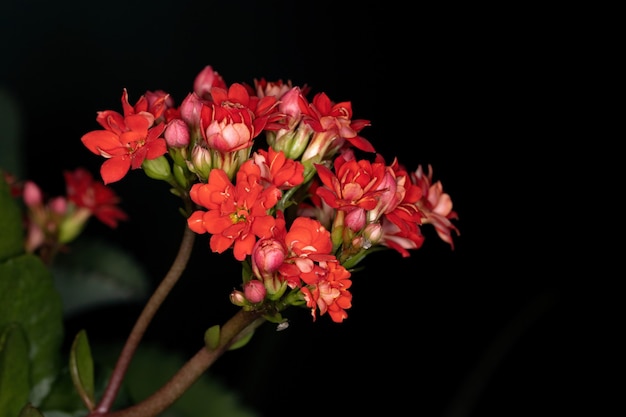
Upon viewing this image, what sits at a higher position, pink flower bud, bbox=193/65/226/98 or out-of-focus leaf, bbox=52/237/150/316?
pink flower bud, bbox=193/65/226/98

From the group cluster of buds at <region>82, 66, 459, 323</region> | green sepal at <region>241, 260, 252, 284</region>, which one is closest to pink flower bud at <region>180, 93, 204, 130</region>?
cluster of buds at <region>82, 66, 459, 323</region>

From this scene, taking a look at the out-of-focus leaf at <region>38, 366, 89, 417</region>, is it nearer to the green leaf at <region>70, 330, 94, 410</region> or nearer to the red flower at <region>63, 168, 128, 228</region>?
the green leaf at <region>70, 330, 94, 410</region>

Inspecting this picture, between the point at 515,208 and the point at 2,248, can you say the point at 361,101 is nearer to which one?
the point at 515,208

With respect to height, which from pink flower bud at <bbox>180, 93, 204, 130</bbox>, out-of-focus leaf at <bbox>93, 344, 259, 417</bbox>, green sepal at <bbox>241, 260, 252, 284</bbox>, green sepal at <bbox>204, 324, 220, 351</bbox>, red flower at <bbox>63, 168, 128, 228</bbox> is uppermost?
pink flower bud at <bbox>180, 93, 204, 130</bbox>

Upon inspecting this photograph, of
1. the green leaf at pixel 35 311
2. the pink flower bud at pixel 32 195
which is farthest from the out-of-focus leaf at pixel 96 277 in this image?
the green leaf at pixel 35 311

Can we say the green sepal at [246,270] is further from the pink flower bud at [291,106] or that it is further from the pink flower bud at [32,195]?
the pink flower bud at [32,195]

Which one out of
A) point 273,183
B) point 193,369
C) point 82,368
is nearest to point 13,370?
point 82,368

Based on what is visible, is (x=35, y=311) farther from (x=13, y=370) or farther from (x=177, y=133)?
(x=177, y=133)
